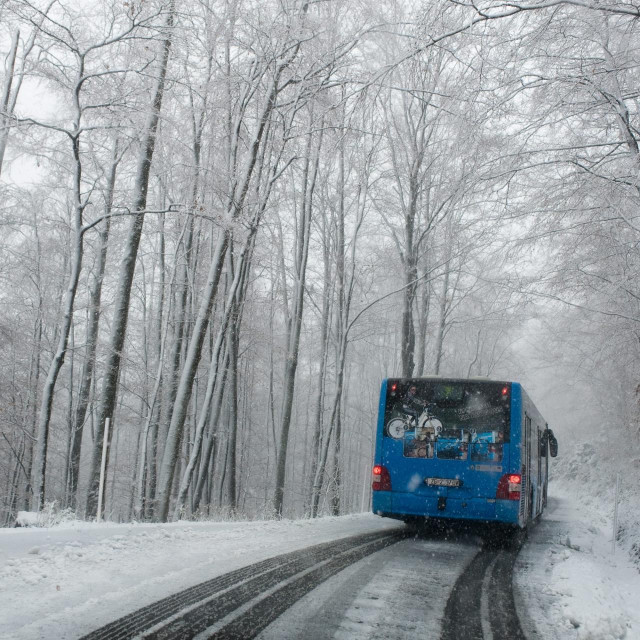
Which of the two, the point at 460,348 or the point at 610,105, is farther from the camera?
the point at 460,348

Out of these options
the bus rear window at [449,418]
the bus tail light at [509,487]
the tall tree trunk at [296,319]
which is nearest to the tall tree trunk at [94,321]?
the tall tree trunk at [296,319]

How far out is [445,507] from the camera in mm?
10453

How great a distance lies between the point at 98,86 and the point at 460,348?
126 feet

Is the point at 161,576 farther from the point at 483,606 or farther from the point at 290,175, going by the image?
the point at 290,175

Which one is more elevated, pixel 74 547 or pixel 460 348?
pixel 460 348

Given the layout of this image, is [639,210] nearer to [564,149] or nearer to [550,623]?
[564,149]

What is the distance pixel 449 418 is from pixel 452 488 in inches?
47.4

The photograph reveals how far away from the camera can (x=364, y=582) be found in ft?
21.0

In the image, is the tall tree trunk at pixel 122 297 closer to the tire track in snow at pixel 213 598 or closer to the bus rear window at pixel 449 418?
the bus rear window at pixel 449 418

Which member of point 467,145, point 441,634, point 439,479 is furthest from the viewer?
point 439,479

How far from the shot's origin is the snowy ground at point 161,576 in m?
4.53

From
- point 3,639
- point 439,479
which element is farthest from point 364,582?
point 439,479

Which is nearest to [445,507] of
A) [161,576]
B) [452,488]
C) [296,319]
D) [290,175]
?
[452,488]

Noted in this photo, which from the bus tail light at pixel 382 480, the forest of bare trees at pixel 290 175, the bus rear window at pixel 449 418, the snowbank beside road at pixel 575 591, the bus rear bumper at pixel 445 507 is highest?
the forest of bare trees at pixel 290 175
